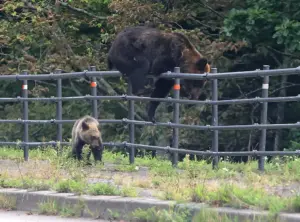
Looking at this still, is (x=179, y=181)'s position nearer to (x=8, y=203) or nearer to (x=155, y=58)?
(x=8, y=203)

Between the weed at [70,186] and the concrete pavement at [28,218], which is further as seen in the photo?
the weed at [70,186]

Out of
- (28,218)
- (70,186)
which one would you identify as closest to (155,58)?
(70,186)

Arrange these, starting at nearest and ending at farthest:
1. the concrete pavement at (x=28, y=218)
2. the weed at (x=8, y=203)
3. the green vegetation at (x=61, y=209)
Result: the concrete pavement at (x=28, y=218) < the green vegetation at (x=61, y=209) < the weed at (x=8, y=203)

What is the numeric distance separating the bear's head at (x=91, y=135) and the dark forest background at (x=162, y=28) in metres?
5.67

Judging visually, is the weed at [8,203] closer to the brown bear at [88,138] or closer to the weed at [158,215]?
the weed at [158,215]

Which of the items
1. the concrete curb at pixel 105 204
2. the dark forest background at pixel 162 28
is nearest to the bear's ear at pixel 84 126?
the concrete curb at pixel 105 204

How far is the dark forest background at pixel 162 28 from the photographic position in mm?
19734

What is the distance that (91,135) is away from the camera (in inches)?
535

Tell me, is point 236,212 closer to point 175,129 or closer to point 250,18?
point 175,129

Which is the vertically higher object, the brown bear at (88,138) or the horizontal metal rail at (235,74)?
the horizontal metal rail at (235,74)

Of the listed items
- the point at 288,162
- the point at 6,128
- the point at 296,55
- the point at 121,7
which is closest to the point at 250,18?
the point at 296,55

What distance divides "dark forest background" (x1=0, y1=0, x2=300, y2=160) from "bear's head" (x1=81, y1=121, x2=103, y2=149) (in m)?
5.67

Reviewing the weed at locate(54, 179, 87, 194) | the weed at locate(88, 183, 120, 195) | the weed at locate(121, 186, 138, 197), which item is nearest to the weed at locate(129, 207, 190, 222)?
the weed at locate(121, 186, 138, 197)

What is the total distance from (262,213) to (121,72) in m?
5.79
